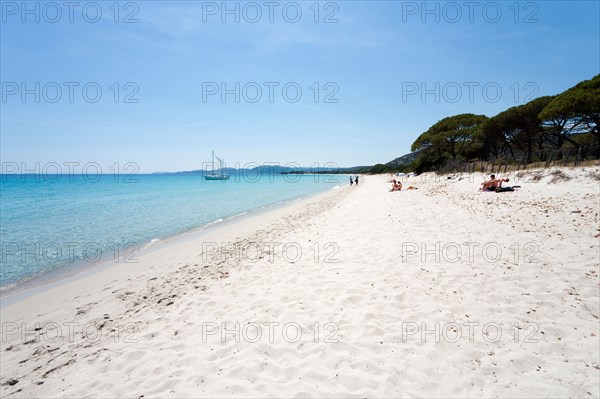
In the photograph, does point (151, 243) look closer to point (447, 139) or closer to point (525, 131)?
point (525, 131)

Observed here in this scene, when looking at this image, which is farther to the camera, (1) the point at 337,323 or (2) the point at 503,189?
(2) the point at 503,189

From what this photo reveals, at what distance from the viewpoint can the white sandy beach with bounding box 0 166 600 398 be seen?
10.5 ft

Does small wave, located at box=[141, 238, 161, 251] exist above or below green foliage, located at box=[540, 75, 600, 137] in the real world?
below

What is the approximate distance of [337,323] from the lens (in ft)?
14.0

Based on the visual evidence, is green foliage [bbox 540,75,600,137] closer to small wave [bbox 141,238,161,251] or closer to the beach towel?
the beach towel

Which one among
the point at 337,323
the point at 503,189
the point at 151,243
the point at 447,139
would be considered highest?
the point at 447,139

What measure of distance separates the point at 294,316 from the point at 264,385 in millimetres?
1509

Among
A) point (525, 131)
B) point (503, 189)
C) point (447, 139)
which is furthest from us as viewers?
point (447, 139)

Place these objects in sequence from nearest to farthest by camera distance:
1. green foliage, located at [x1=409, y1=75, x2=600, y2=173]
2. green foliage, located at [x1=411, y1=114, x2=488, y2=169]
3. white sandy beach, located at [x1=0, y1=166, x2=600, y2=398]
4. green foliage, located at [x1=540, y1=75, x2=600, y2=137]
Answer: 1. white sandy beach, located at [x1=0, y1=166, x2=600, y2=398]
2. green foliage, located at [x1=540, y1=75, x2=600, y2=137]
3. green foliage, located at [x1=409, y1=75, x2=600, y2=173]
4. green foliage, located at [x1=411, y1=114, x2=488, y2=169]

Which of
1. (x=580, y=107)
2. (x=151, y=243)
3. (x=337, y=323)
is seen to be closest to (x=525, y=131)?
(x=580, y=107)

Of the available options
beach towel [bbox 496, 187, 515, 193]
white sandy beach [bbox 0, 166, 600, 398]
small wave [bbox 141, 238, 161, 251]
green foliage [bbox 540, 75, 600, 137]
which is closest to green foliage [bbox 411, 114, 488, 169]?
green foliage [bbox 540, 75, 600, 137]

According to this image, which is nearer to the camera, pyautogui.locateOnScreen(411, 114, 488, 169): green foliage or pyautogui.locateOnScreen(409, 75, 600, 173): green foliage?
pyautogui.locateOnScreen(409, 75, 600, 173): green foliage

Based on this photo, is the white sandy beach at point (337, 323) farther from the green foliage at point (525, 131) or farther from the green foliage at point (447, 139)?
the green foliage at point (447, 139)

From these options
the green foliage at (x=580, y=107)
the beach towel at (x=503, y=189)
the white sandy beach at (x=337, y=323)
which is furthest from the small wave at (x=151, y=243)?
the green foliage at (x=580, y=107)
